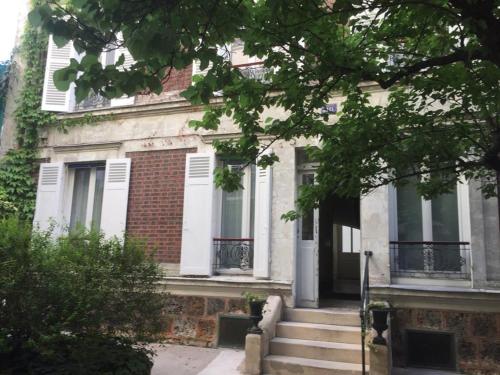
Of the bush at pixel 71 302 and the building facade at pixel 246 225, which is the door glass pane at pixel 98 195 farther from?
the bush at pixel 71 302

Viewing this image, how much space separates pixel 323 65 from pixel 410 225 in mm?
3981

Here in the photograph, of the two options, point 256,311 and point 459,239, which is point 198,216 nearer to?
point 256,311

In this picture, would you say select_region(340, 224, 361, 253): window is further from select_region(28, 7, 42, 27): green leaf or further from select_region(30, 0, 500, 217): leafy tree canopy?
select_region(28, 7, 42, 27): green leaf

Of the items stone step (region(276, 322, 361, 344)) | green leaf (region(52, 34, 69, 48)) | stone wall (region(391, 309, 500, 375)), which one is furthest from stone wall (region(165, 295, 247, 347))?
green leaf (region(52, 34, 69, 48))

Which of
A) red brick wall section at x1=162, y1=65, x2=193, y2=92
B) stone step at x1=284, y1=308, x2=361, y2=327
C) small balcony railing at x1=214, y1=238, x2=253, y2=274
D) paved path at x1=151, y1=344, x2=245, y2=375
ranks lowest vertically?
paved path at x1=151, y1=344, x2=245, y2=375

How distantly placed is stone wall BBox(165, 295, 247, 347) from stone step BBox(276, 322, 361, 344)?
35.3 inches

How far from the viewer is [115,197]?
322 inches

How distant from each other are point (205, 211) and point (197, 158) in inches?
38.5

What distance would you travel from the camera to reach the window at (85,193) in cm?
867

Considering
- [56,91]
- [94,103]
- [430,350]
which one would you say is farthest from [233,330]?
[56,91]

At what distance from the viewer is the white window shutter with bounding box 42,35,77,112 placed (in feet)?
29.5

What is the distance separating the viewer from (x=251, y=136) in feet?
15.4

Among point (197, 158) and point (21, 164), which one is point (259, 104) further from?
point (21, 164)

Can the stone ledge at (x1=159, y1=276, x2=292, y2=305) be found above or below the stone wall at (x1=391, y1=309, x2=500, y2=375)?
above
